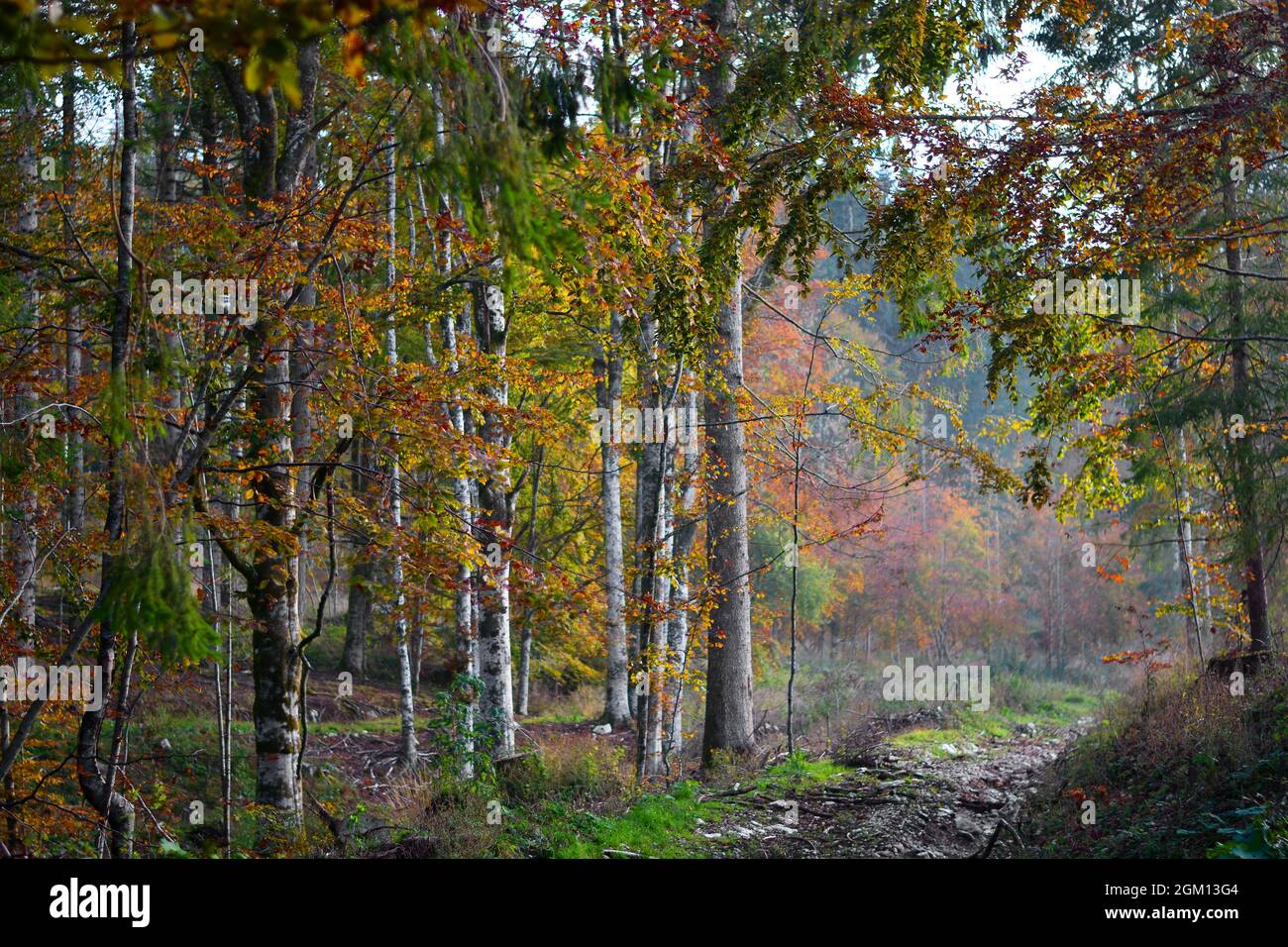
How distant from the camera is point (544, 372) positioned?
14.0 meters

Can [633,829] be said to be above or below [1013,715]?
above

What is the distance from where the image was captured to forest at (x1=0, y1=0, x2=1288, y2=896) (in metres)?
5.67

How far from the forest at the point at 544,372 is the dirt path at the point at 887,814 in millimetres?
70

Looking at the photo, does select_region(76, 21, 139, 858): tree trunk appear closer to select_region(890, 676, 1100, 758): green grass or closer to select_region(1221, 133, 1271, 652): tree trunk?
select_region(890, 676, 1100, 758): green grass

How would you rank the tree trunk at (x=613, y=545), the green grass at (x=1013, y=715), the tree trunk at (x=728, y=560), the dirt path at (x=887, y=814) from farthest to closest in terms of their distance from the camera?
1. the green grass at (x=1013, y=715)
2. the tree trunk at (x=613, y=545)
3. the tree trunk at (x=728, y=560)
4. the dirt path at (x=887, y=814)

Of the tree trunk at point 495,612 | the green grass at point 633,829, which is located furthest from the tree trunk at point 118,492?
the tree trunk at point 495,612

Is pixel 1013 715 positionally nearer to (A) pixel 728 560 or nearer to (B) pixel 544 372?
(A) pixel 728 560

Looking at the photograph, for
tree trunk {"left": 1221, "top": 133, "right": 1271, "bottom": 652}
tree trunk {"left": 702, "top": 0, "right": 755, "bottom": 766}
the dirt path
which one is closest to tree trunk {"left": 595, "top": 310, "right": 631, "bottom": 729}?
tree trunk {"left": 702, "top": 0, "right": 755, "bottom": 766}

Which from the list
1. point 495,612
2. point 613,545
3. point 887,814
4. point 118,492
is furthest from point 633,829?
point 613,545

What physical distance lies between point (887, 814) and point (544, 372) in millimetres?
7208

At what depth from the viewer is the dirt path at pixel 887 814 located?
344 inches

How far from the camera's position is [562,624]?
9.48m

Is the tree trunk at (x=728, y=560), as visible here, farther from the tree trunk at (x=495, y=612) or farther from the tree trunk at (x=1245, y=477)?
the tree trunk at (x=1245, y=477)

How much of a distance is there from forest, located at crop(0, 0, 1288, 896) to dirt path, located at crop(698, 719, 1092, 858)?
0.07 meters
